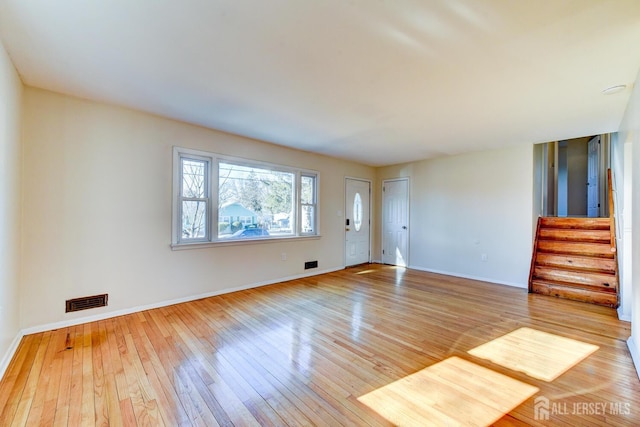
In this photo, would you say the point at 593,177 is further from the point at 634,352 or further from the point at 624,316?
the point at 634,352

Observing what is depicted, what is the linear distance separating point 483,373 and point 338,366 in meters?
1.10

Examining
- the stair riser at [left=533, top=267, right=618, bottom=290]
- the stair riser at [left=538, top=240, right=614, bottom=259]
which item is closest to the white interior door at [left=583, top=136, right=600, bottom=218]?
the stair riser at [left=538, top=240, right=614, bottom=259]

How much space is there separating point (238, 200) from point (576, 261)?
523 centimetres

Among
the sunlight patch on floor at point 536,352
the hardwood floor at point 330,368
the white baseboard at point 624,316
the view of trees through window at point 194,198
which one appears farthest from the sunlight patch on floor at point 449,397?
the view of trees through window at point 194,198

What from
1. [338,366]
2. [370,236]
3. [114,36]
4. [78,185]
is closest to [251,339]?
[338,366]

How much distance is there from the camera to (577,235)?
429 centimetres

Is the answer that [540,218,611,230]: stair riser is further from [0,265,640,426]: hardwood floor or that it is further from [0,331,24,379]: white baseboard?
[0,331,24,379]: white baseboard

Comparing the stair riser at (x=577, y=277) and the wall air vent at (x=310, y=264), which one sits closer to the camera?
the stair riser at (x=577, y=277)

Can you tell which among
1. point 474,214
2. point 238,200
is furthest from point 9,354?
point 474,214

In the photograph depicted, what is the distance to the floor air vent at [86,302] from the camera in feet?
9.34

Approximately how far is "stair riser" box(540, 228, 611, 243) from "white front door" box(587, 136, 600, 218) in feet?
8.23

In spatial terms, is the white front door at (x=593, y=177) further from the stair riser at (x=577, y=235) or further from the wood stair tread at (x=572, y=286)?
the wood stair tread at (x=572, y=286)

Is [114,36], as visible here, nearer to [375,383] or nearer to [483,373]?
[375,383]

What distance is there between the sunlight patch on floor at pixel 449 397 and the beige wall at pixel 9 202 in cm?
279
